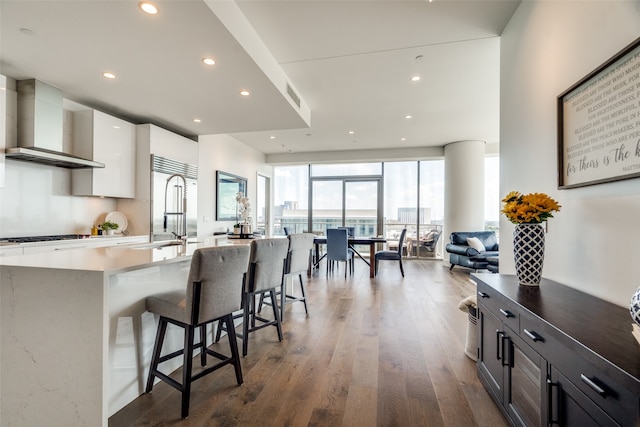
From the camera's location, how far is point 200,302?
5.63 feet

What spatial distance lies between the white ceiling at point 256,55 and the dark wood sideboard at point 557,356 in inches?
93.0

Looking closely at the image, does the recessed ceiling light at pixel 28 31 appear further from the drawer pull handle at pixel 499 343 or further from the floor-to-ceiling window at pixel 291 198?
the floor-to-ceiling window at pixel 291 198

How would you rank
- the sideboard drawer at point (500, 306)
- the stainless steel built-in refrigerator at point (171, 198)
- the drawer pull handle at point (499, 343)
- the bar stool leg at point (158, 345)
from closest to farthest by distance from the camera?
the sideboard drawer at point (500, 306) < the drawer pull handle at point (499, 343) < the bar stool leg at point (158, 345) < the stainless steel built-in refrigerator at point (171, 198)

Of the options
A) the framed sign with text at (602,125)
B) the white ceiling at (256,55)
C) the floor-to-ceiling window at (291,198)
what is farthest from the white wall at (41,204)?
the floor-to-ceiling window at (291,198)

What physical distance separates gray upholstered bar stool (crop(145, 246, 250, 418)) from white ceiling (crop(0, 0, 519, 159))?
168cm

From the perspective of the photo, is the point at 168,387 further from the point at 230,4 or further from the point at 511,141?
the point at 511,141

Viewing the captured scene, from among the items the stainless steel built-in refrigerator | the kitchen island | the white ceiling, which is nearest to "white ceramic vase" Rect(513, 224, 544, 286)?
the white ceiling

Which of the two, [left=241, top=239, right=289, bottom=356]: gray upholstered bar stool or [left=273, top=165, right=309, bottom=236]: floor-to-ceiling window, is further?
[left=273, top=165, right=309, bottom=236]: floor-to-ceiling window

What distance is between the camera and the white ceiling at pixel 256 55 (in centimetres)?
215

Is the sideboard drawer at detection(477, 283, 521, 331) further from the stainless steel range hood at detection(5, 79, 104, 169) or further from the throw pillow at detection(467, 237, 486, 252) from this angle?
the throw pillow at detection(467, 237, 486, 252)

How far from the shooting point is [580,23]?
5.24 feet

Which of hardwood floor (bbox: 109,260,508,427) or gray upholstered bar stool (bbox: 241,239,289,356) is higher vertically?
gray upholstered bar stool (bbox: 241,239,289,356)

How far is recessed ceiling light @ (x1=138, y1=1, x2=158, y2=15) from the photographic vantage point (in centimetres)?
191

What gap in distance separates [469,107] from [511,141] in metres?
2.61
